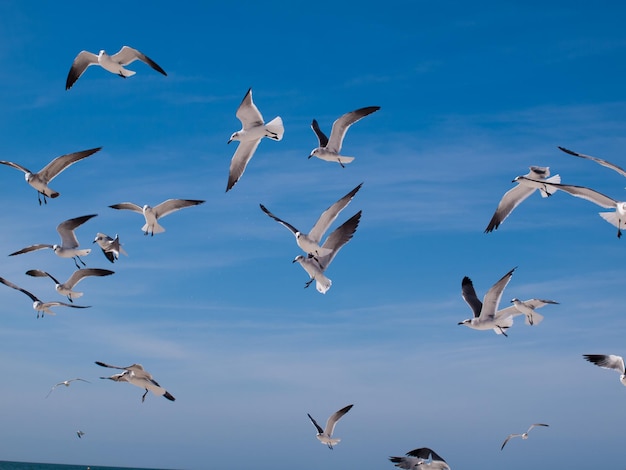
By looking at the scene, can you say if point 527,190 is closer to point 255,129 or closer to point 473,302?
point 473,302

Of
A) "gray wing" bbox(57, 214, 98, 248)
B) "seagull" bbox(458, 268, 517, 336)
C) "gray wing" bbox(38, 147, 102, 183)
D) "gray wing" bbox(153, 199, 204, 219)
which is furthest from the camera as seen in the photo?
"gray wing" bbox(57, 214, 98, 248)

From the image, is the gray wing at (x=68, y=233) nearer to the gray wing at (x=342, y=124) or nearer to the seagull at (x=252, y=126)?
the seagull at (x=252, y=126)

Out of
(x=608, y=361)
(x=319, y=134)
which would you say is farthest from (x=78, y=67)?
(x=608, y=361)

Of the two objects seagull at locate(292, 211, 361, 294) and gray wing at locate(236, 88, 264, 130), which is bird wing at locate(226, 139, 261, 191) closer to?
gray wing at locate(236, 88, 264, 130)

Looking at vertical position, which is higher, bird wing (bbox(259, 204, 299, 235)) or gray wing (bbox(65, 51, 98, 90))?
gray wing (bbox(65, 51, 98, 90))

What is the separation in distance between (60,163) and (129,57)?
286 cm

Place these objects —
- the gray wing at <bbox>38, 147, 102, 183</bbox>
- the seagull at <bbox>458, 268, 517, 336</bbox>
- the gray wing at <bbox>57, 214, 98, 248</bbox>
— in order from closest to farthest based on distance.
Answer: the seagull at <bbox>458, 268, 517, 336</bbox> < the gray wing at <bbox>38, 147, 102, 183</bbox> < the gray wing at <bbox>57, 214, 98, 248</bbox>

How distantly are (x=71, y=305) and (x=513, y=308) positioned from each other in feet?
33.2

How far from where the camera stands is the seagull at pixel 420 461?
18281mm

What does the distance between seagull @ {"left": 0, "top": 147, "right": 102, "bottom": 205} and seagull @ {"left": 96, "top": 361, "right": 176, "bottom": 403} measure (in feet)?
15.2

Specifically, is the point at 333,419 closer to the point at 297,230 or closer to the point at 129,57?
the point at 297,230

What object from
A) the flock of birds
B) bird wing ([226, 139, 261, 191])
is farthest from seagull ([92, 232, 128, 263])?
bird wing ([226, 139, 261, 191])

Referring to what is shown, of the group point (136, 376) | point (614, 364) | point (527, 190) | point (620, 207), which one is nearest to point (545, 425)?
point (614, 364)

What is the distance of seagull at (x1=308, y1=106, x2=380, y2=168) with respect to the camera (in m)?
20.2
